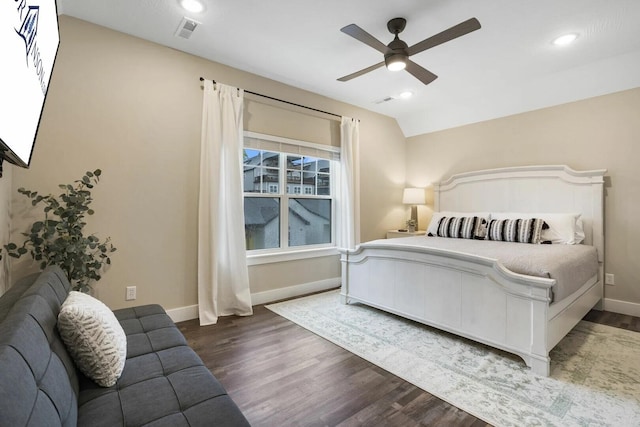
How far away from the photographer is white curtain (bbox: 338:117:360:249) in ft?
14.2

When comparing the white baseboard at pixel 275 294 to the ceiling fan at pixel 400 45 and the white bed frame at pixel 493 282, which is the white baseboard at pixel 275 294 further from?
the ceiling fan at pixel 400 45

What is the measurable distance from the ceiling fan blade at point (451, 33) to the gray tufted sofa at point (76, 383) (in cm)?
251

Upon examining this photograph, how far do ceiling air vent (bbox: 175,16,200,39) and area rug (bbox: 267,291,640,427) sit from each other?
9.45 ft

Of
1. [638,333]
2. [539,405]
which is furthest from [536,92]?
[539,405]

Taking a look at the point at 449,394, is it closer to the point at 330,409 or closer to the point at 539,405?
the point at 539,405

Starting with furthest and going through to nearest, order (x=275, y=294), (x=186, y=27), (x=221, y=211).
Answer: (x=275, y=294) < (x=221, y=211) < (x=186, y=27)

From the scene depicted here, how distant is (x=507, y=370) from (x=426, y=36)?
2.82 m

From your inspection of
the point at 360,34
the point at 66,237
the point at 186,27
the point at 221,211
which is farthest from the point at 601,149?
the point at 66,237

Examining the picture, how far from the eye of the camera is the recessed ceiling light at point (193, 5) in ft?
7.62

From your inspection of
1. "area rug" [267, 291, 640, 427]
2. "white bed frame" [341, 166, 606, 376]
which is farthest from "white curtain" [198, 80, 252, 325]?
"white bed frame" [341, 166, 606, 376]

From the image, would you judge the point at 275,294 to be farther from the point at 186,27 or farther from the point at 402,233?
the point at 186,27

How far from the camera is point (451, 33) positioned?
2156 millimetres

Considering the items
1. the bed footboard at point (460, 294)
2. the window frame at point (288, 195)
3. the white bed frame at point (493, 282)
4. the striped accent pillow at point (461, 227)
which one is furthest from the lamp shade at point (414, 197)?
the bed footboard at point (460, 294)

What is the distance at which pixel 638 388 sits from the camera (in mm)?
1944
